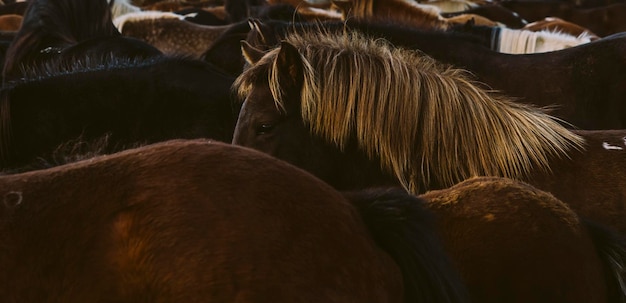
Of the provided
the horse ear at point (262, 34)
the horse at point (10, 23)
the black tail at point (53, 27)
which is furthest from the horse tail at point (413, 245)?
the horse at point (10, 23)

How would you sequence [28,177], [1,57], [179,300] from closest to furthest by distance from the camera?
[179,300] → [28,177] → [1,57]

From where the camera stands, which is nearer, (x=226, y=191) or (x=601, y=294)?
(x=226, y=191)

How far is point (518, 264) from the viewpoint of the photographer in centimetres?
213

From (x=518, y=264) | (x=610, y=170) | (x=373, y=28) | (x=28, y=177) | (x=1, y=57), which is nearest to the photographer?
(x=28, y=177)

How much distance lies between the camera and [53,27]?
6355 mm

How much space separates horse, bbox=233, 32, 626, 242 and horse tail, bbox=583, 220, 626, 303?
0.78 metres

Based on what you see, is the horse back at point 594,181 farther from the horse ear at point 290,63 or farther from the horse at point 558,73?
the horse at point 558,73

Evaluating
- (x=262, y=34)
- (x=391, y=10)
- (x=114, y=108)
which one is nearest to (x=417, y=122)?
(x=114, y=108)

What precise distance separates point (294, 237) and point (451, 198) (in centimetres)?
71

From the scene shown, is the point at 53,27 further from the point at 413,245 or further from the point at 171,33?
the point at 413,245

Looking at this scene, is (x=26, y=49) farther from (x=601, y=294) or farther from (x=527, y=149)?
(x=601, y=294)

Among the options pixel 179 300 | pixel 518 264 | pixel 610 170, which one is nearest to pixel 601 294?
pixel 518 264

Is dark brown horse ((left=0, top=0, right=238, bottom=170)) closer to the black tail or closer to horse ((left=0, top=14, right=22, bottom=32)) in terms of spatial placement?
the black tail

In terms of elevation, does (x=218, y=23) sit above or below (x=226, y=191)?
below
